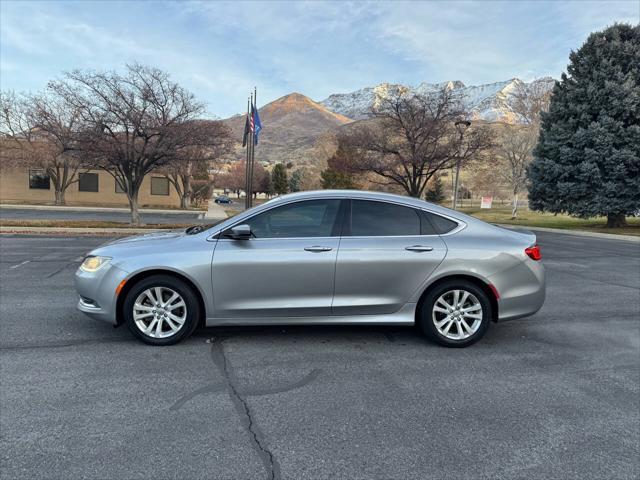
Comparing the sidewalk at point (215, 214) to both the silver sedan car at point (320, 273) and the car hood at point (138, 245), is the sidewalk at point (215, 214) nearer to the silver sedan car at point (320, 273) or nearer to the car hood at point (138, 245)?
the car hood at point (138, 245)

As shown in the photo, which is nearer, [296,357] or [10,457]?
[10,457]

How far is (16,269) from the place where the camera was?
8.44 meters

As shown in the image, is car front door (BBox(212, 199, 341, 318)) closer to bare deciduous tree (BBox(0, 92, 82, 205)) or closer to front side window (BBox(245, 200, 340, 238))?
front side window (BBox(245, 200, 340, 238))

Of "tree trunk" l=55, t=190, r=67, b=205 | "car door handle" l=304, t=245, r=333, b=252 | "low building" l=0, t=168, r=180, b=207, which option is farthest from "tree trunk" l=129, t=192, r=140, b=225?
"low building" l=0, t=168, r=180, b=207

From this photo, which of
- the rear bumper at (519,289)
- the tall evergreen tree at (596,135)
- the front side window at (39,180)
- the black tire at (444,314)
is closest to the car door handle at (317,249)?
the black tire at (444,314)

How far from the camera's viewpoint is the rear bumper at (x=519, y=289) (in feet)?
14.5

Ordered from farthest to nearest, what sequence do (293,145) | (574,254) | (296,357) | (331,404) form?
(293,145) → (574,254) → (296,357) → (331,404)

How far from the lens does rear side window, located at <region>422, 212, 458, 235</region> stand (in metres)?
4.48

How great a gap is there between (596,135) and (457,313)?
24582 millimetres

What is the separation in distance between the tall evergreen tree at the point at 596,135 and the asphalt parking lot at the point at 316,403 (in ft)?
72.8

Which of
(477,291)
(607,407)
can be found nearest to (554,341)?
(477,291)

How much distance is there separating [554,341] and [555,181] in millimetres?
24218

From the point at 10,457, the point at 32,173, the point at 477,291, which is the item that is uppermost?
the point at 32,173

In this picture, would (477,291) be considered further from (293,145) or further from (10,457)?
(293,145)
